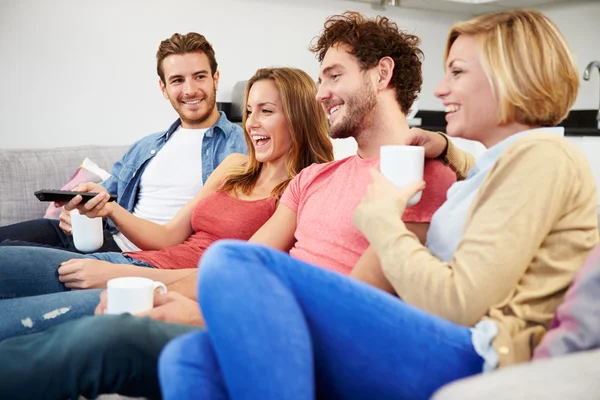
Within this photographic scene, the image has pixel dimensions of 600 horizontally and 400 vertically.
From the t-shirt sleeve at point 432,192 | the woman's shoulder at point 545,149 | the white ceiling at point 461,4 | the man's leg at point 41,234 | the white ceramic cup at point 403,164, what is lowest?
the man's leg at point 41,234

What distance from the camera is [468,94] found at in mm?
1188

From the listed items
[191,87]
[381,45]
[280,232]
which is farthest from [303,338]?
[191,87]

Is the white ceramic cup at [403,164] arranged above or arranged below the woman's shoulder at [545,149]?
below

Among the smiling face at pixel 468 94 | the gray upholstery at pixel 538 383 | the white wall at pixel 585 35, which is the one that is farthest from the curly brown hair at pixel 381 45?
the white wall at pixel 585 35

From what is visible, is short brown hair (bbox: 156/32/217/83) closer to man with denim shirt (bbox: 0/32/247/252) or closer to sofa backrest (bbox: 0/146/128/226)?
man with denim shirt (bbox: 0/32/247/252)

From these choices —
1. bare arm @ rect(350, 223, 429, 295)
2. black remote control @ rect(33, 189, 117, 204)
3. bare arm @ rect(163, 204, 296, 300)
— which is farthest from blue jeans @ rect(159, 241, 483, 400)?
black remote control @ rect(33, 189, 117, 204)

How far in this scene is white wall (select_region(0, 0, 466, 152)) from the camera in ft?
10.1

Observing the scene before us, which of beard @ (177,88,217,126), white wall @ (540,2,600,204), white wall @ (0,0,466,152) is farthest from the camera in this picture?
white wall @ (540,2,600,204)

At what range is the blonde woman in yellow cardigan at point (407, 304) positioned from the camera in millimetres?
924

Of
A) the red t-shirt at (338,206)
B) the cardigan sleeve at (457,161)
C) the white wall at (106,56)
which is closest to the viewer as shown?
the red t-shirt at (338,206)

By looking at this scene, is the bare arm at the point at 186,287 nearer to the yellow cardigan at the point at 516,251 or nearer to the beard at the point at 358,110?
the beard at the point at 358,110

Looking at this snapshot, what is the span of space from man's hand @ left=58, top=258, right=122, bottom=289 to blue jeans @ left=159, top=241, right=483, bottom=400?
775mm

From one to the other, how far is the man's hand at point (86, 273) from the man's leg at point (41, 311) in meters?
0.15

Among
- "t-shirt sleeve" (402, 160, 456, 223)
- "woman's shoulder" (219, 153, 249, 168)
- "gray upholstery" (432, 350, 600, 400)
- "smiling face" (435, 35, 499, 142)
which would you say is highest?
"smiling face" (435, 35, 499, 142)
